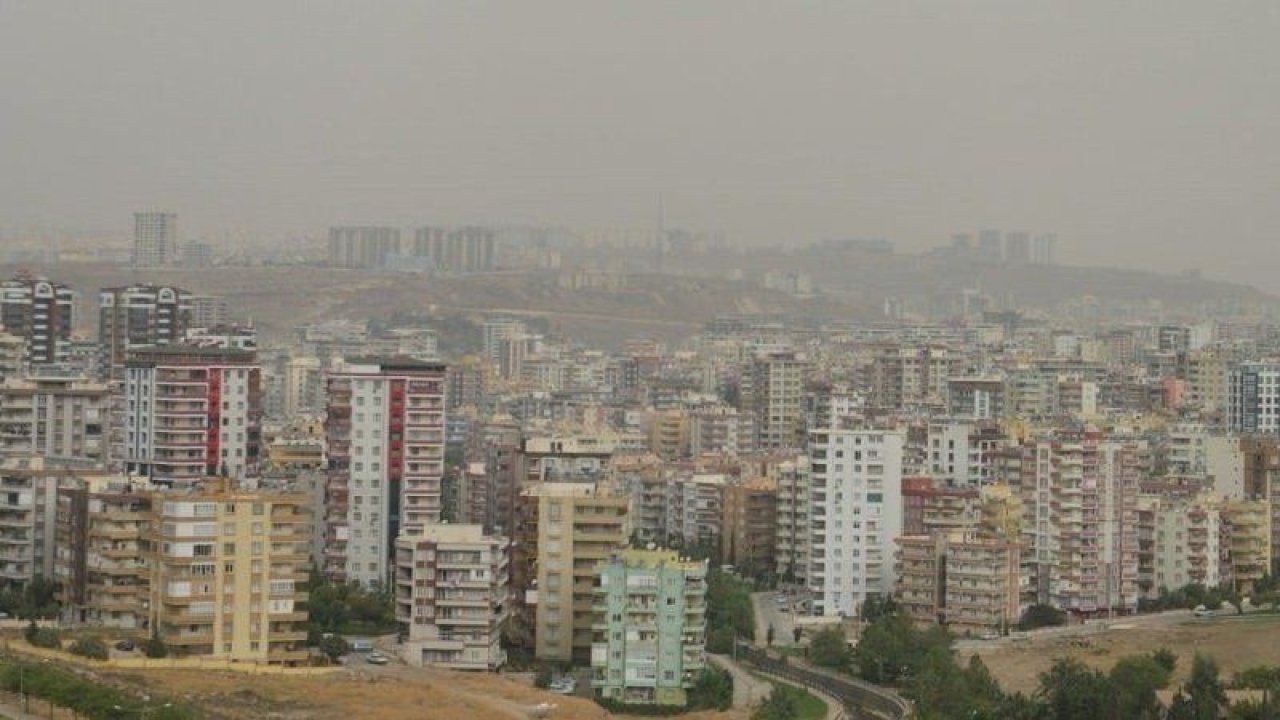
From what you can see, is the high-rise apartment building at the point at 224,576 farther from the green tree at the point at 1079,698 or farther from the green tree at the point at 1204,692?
the green tree at the point at 1204,692

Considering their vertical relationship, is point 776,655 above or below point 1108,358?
below

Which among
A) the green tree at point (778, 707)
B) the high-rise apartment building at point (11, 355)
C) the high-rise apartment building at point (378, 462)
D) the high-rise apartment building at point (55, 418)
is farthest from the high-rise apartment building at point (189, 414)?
the green tree at point (778, 707)

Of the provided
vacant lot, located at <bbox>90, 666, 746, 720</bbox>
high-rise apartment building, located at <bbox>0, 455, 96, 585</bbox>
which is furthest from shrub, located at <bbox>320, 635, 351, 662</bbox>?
high-rise apartment building, located at <bbox>0, 455, 96, 585</bbox>

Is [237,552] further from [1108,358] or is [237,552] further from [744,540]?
[1108,358]

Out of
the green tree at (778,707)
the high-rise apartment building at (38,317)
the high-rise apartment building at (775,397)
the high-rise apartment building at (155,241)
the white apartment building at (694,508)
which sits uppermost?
the high-rise apartment building at (155,241)

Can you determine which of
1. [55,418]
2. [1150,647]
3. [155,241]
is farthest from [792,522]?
[155,241]

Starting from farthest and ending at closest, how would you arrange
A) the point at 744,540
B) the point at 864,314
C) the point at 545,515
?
the point at 864,314 < the point at 744,540 < the point at 545,515

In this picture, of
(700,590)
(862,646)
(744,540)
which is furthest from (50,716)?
(744,540)

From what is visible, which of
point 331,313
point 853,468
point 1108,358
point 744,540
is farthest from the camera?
point 331,313
